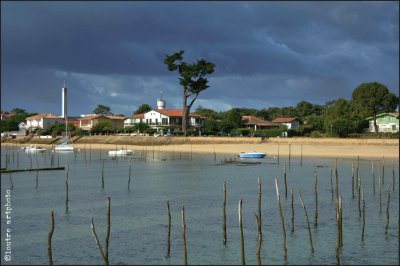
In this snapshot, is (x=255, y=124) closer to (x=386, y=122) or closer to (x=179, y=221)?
(x=386, y=122)

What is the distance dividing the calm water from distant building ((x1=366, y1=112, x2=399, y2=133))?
172 feet

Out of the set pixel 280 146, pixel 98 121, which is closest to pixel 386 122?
pixel 280 146

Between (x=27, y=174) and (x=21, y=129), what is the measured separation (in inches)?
3889

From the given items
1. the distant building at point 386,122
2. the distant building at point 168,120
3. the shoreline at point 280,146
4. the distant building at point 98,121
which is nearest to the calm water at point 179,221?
the shoreline at point 280,146

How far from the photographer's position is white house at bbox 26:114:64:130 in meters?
138

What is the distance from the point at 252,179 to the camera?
46.3m

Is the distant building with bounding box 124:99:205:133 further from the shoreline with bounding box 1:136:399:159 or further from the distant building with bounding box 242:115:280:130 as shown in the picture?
the shoreline with bounding box 1:136:399:159

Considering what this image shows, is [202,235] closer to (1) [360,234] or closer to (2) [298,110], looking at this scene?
(1) [360,234]

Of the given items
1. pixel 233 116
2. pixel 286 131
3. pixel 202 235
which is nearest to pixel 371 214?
pixel 202 235

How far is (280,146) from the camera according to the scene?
3214 inches

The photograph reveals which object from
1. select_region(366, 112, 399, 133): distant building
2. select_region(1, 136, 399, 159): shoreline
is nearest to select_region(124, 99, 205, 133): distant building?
select_region(1, 136, 399, 159): shoreline

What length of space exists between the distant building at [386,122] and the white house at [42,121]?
84.7 metres

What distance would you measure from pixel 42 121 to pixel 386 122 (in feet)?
292

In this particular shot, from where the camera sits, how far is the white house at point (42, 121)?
453 feet
